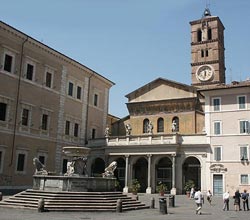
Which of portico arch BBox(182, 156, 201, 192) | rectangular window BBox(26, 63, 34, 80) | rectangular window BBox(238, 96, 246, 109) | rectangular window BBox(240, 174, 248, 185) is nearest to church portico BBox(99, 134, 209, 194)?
portico arch BBox(182, 156, 201, 192)

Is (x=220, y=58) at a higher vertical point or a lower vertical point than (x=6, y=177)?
higher

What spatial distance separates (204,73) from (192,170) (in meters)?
29.4

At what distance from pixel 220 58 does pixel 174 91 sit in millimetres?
25508

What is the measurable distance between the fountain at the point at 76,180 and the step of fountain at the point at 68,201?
0.60 m

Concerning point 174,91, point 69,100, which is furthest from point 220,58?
point 69,100

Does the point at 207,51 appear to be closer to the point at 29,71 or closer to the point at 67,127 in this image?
the point at 67,127

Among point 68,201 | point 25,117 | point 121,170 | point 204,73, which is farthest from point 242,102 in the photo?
point 204,73

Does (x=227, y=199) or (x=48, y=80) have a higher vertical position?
(x=48, y=80)

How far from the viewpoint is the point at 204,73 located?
216 ft

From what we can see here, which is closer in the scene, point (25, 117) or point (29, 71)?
point (25, 117)

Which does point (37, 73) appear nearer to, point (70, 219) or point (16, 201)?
point (16, 201)

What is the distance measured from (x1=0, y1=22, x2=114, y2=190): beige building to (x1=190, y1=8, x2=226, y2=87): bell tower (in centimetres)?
2825

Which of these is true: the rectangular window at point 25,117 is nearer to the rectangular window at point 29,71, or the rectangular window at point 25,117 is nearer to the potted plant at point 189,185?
the rectangular window at point 29,71

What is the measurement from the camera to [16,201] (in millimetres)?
19688
